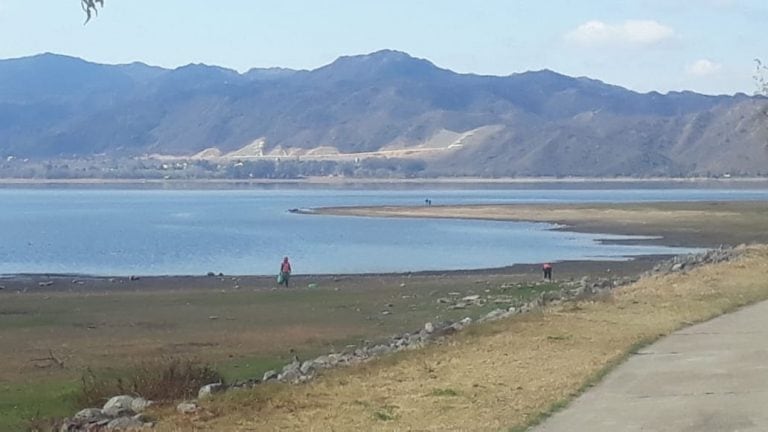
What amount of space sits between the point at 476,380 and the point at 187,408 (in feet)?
10.5

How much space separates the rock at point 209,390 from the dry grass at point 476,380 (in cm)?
69

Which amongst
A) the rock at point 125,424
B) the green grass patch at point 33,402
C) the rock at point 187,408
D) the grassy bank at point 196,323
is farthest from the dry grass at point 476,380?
the grassy bank at point 196,323

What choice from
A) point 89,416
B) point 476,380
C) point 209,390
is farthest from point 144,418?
point 476,380

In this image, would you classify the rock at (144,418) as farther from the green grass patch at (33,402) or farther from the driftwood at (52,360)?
the driftwood at (52,360)

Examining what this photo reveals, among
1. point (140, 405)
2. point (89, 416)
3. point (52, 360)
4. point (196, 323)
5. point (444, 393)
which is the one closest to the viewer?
point (444, 393)

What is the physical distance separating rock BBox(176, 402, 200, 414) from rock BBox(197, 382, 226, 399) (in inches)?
31.6

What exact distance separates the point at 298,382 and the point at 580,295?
35.2 feet

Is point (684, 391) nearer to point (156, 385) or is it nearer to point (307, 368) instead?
point (307, 368)

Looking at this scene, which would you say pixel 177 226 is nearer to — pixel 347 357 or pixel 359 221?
pixel 359 221

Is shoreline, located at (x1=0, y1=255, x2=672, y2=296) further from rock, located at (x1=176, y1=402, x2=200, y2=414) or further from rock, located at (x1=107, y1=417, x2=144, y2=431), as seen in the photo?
rock, located at (x1=107, y1=417, x2=144, y2=431)

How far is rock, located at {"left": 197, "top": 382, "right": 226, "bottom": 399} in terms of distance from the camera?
14.4 metres

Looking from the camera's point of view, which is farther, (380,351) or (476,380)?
(380,351)

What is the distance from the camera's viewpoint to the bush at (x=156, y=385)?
15.4 m

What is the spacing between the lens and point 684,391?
1305 centimetres
